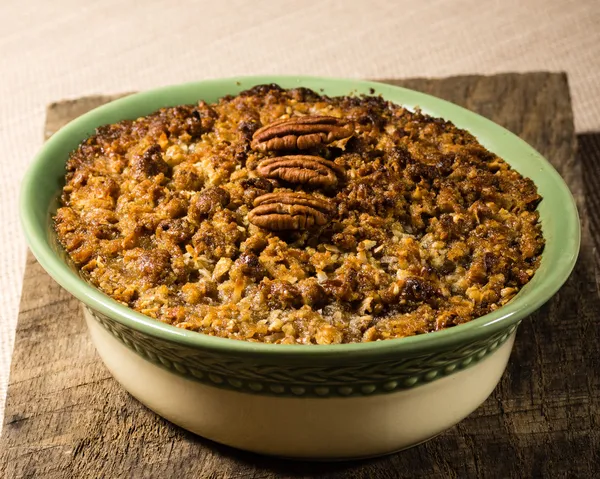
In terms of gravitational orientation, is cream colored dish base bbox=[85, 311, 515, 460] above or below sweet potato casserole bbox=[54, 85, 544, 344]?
below

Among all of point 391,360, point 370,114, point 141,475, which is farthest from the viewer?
point 370,114

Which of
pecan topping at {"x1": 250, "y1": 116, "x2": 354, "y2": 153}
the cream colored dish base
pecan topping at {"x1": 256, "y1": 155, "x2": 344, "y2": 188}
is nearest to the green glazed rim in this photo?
the cream colored dish base

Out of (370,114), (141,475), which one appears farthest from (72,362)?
(370,114)

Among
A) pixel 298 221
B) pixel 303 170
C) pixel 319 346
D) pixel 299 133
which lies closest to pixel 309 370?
pixel 319 346

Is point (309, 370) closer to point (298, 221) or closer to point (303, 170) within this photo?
point (298, 221)

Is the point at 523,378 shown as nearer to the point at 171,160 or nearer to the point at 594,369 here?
the point at 594,369

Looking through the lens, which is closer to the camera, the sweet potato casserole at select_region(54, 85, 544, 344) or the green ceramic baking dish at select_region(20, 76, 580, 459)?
the green ceramic baking dish at select_region(20, 76, 580, 459)

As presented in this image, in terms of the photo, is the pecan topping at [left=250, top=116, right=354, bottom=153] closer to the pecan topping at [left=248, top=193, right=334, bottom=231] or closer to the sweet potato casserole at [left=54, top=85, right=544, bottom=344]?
the sweet potato casserole at [left=54, top=85, right=544, bottom=344]

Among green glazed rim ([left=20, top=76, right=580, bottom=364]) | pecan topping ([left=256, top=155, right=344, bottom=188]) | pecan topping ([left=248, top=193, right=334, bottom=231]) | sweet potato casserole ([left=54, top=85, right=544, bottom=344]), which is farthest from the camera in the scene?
pecan topping ([left=256, top=155, right=344, bottom=188])
